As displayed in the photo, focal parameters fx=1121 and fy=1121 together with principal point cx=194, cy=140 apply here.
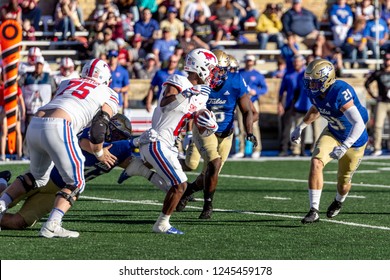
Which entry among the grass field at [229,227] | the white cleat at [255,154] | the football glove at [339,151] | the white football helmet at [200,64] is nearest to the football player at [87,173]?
the grass field at [229,227]

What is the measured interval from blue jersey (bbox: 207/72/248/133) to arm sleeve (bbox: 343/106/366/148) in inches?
60.5

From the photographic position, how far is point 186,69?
31.0 feet

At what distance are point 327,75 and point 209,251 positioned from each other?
8.22 ft

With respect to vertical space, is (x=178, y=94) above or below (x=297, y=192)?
above

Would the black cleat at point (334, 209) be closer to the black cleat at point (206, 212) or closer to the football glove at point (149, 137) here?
the black cleat at point (206, 212)

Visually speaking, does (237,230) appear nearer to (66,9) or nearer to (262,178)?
(262,178)

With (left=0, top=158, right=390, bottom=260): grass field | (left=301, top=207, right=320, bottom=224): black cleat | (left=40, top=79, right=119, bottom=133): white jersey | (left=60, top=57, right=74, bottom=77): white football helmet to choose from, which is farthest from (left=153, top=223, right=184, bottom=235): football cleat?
(left=60, top=57, right=74, bottom=77): white football helmet

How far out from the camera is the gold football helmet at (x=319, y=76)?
999 centimetres

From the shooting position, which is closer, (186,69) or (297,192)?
(186,69)

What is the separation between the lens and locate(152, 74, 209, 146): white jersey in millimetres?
9156

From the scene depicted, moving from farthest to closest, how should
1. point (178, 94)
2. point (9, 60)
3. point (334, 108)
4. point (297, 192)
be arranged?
point (9, 60) < point (297, 192) < point (334, 108) < point (178, 94)

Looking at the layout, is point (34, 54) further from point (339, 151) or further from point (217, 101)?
point (339, 151)

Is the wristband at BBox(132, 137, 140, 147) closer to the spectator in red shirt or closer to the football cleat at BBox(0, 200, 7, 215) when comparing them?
the football cleat at BBox(0, 200, 7, 215)

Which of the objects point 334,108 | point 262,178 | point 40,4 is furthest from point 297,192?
point 40,4
